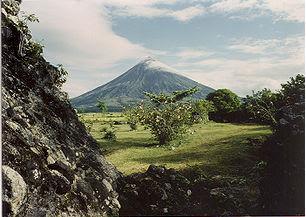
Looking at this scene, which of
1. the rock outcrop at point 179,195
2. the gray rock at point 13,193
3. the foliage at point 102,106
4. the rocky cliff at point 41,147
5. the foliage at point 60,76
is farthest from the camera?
the foliage at point 60,76

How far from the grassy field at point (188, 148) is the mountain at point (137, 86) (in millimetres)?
165

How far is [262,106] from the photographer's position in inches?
231

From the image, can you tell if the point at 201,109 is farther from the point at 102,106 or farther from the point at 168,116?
the point at 102,106

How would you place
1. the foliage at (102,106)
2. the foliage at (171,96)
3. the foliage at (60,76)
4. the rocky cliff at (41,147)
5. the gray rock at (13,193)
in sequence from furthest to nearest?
1. the foliage at (171,96)
2. the foliage at (60,76)
3. the foliage at (102,106)
4. the rocky cliff at (41,147)
5. the gray rock at (13,193)

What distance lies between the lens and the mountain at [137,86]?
5.48m

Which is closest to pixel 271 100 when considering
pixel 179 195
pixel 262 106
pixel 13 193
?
pixel 262 106

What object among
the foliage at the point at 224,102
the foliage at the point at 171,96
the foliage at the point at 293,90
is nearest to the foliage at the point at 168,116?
the foliage at the point at 171,96

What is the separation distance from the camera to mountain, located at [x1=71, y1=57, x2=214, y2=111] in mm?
5480

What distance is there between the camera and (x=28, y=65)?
213 inches

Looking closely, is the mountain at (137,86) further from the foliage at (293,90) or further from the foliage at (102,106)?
the foliage at (293,90)

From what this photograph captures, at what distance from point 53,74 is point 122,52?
89cm

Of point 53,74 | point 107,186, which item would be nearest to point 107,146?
point 107,186

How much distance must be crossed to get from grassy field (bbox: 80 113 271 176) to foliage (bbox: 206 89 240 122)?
140 millimetres

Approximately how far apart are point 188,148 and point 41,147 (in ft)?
6.09
